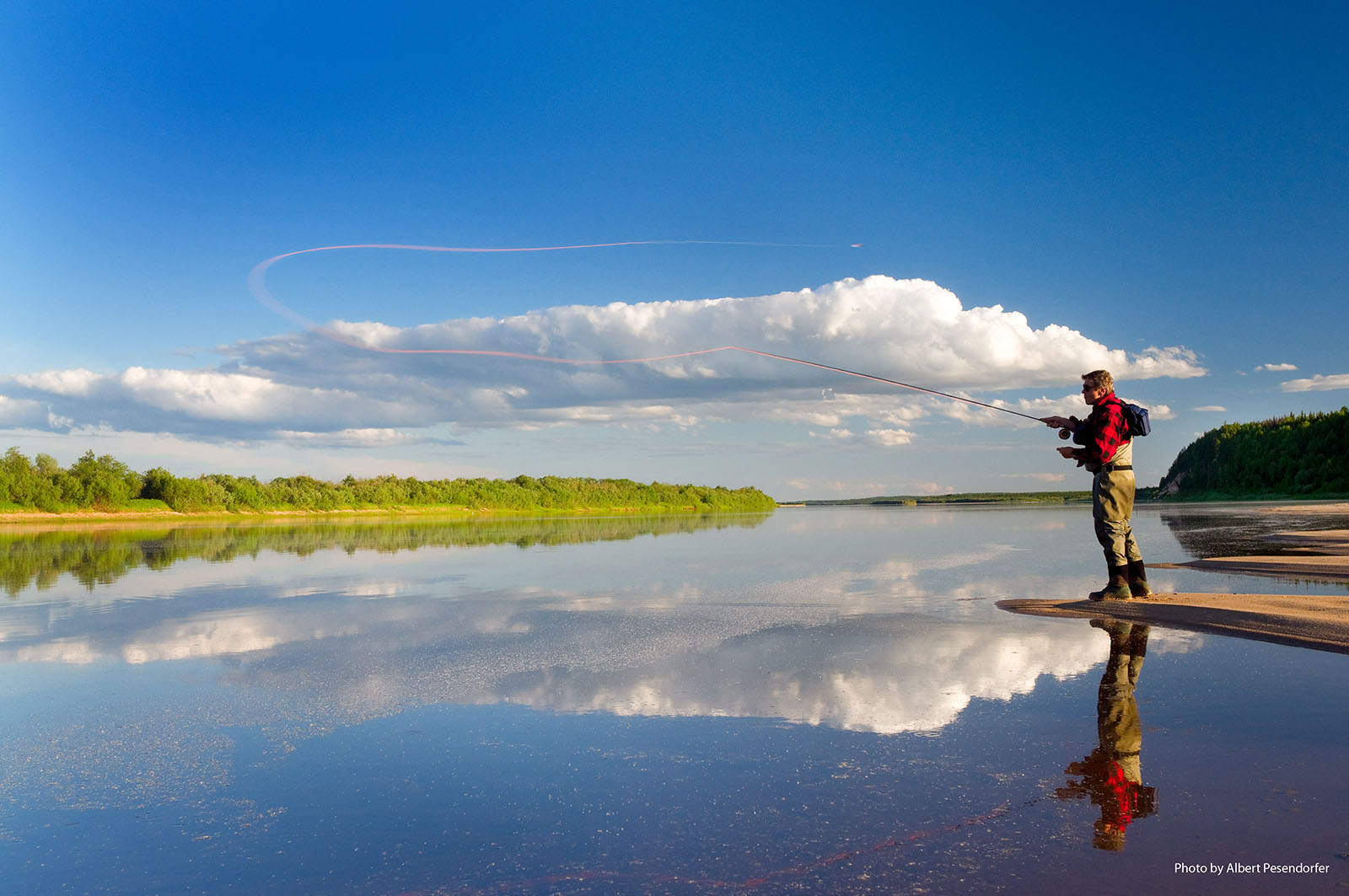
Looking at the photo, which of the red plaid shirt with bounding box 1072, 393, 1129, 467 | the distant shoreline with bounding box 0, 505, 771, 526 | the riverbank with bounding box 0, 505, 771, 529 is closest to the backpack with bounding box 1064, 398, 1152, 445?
the red plaid shirt with bounding box 1072, 393, 1129, 467

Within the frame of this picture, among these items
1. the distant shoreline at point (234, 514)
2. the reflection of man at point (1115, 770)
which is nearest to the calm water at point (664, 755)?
the reflection of man at point (1115, 770)

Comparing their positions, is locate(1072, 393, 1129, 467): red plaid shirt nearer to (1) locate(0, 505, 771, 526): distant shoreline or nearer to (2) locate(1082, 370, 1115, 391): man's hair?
(2) locate(1082, 370, 1115, 391): man's hair

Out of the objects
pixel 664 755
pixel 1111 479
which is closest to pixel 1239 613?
pixel 1111 479

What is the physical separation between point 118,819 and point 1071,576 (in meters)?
11.6

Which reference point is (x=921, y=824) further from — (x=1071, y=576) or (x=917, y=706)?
(x=1071, y=576)

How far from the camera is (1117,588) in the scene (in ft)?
28.0

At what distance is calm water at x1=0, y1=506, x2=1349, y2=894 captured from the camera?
2.85 m

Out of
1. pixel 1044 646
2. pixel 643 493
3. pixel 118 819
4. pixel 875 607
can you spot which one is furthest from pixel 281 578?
pixel 643 493

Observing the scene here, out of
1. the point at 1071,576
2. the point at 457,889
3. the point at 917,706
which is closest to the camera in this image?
the point at 457,889

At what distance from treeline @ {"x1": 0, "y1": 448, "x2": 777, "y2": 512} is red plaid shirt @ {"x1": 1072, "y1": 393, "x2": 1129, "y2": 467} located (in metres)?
63.4

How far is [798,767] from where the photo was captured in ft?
12.4

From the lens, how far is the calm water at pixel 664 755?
2854 millimetres

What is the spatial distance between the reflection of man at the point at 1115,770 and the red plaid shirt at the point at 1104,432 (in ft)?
11.8

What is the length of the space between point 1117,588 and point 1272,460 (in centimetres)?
8206
